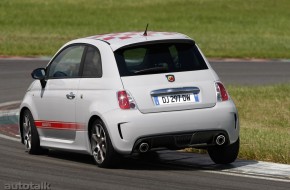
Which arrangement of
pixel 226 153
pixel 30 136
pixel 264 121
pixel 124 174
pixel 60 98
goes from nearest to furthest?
pixel 124 174 < pixel 226 153 < pixel 60 98 < pixel 30 136 < pixel 264 121

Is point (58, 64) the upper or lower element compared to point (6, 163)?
upper

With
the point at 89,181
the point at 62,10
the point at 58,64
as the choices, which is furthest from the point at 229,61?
the point at 62,10

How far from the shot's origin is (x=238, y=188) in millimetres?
10227

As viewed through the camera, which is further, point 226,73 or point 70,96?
point 226,73

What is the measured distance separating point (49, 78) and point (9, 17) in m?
43.2

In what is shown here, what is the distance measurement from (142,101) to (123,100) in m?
0.21

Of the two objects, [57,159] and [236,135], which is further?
[57,159]

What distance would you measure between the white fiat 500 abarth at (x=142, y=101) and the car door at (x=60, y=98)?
0.01m

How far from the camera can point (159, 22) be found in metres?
56.8

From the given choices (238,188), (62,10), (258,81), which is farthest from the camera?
(62,10)

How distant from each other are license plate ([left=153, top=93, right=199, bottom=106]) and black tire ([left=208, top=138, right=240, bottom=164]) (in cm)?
73

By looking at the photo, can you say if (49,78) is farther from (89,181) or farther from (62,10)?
(62,10)
